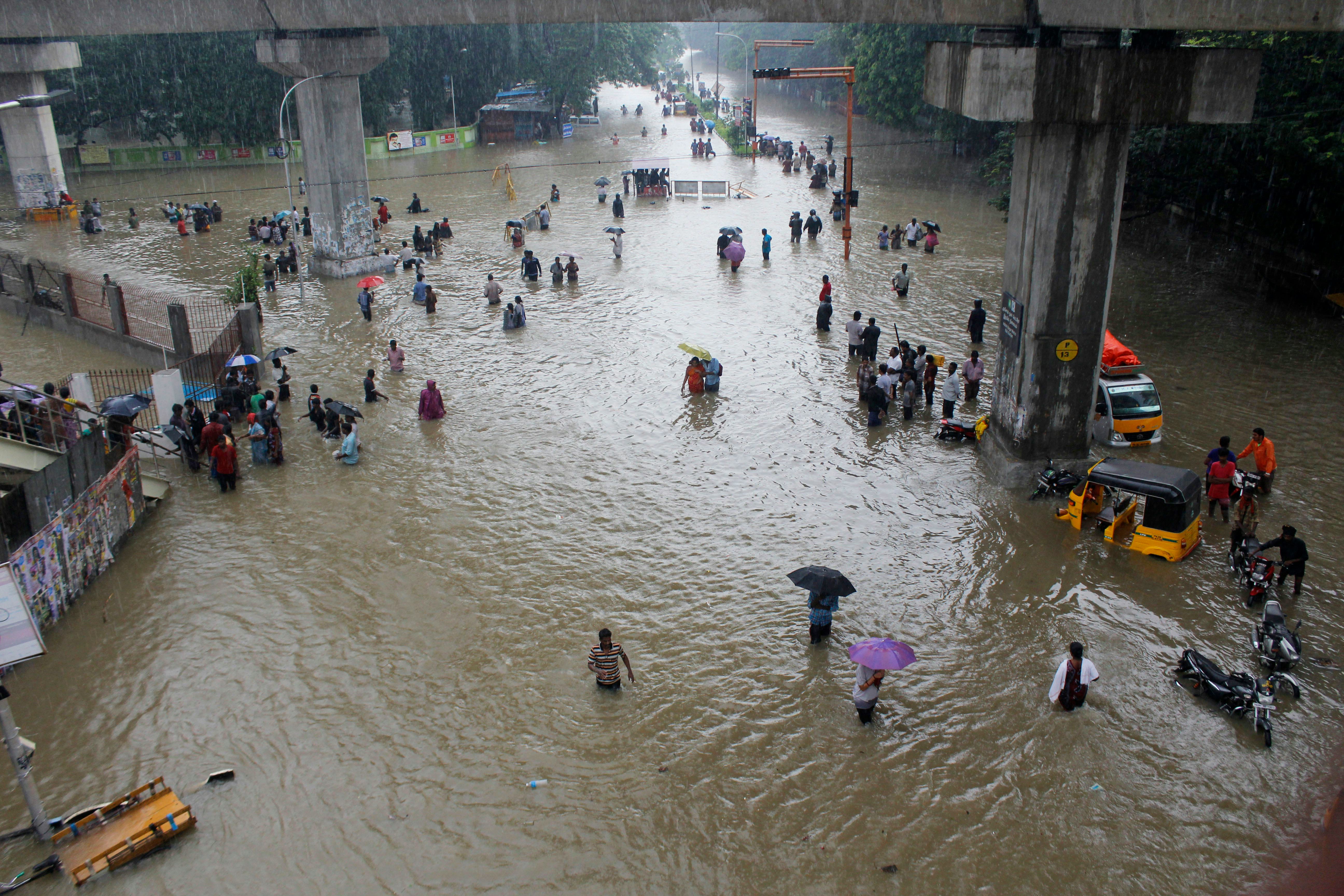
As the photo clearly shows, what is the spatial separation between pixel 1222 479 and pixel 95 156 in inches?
2180

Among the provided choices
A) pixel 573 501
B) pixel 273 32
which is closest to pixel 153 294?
pixel 273 32

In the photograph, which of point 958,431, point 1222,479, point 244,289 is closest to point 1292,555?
point 1222,479

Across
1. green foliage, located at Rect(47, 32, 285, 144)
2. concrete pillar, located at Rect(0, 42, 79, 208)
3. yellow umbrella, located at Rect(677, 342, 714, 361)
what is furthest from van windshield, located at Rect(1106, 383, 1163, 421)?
green foliage, located at Rect(47, 32, 285, 144)

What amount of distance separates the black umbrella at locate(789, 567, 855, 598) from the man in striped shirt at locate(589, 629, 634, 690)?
7.47 feet

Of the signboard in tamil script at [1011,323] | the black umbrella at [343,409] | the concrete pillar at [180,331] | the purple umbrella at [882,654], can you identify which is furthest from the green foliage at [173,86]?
the purple umbrella at [882,654]

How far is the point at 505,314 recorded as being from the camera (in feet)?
82.9

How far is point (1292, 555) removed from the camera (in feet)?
41.2

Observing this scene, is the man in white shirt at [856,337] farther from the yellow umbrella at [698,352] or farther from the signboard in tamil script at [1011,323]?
the signboard in tamil script at [1011,323]

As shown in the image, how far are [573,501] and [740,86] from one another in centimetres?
10837

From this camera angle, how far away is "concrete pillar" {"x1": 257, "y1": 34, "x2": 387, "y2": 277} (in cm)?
2778

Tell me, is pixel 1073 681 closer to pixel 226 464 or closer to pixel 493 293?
pixel 226 464

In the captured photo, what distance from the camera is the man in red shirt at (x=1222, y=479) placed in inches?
577

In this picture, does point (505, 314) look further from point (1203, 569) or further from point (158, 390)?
point (1203, 569)

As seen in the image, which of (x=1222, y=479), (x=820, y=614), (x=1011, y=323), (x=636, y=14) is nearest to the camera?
(x=820, y=614)
